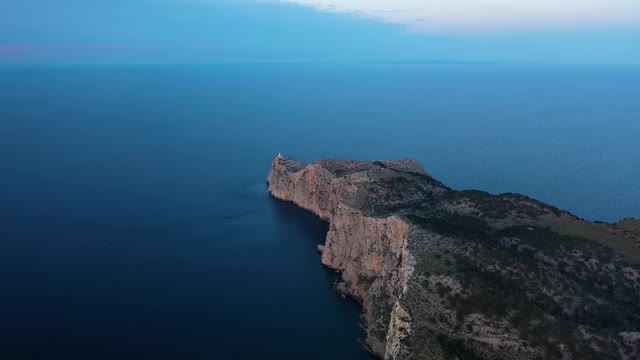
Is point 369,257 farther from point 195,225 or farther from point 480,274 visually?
point 195,225

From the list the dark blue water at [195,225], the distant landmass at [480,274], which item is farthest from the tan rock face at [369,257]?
the dark blue water at [195,225]

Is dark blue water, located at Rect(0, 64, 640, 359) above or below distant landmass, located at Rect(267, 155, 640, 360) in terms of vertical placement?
below

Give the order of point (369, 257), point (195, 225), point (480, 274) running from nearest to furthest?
point (480, 274) → point (369, 257) → point (195, 225)

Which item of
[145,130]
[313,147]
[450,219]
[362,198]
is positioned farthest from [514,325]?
[145,130]

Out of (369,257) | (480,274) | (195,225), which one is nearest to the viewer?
(480,274)

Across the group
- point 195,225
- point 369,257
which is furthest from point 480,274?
point 195,225

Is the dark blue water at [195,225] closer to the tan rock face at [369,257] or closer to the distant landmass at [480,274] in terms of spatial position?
the tan rock face at [369,257]

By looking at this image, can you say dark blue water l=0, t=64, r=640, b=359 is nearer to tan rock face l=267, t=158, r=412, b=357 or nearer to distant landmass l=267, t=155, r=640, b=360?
tan rock face l=267, t=158, r=412, b=357

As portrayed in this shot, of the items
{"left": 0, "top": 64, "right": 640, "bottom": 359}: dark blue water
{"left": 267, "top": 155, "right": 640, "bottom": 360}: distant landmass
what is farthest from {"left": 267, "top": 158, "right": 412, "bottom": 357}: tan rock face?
{"left": 0, "top": 64, "right": 640, "bottom": 359}: dark blue water
